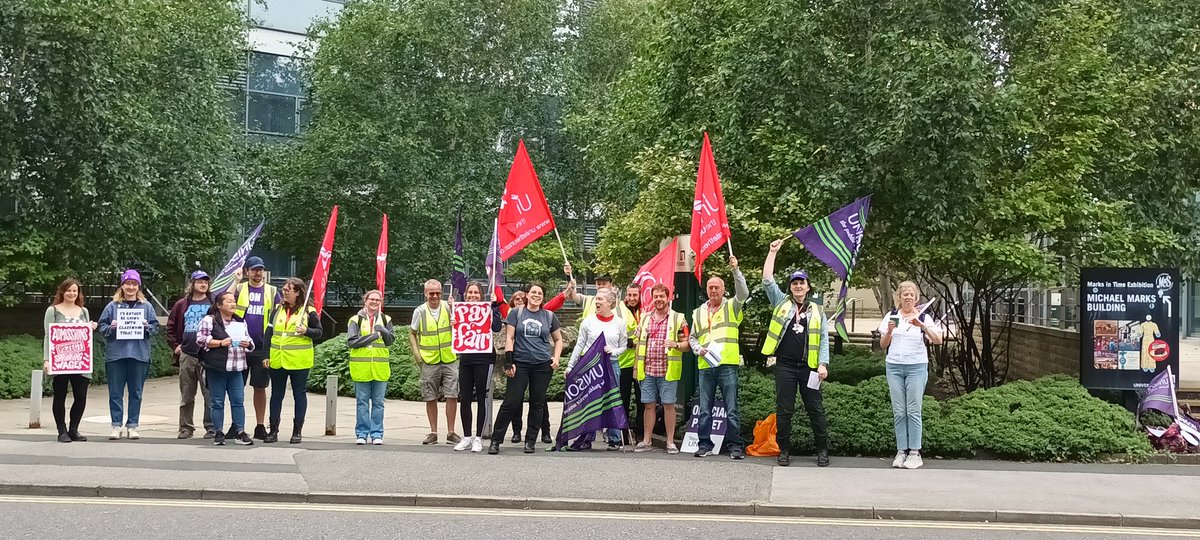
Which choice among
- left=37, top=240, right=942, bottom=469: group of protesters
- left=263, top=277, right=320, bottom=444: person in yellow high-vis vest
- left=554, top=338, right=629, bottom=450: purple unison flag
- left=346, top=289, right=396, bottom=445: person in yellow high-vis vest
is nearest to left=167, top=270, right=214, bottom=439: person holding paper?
left=37, top=240, right=942, bottom=469: group of protesters

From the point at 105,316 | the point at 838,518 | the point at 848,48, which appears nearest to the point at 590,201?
the point at 848,48

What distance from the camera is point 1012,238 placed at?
1388cm

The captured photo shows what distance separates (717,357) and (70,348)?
6.47 m

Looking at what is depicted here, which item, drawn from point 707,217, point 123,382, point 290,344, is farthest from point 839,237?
point 123,382

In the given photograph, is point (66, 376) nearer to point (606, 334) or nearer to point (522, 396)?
point (522, 396)

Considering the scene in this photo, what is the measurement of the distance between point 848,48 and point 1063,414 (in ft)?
18.6

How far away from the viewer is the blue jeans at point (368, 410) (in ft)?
41.1

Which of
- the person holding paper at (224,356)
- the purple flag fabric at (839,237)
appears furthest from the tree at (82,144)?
the purple flag fabric at (839,237)

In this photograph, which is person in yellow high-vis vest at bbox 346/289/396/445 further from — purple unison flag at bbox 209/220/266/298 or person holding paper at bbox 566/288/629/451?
person holding paper at bbox 566/288/629/451

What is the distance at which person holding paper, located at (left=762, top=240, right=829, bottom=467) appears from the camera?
10977 mm

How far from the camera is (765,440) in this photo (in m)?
11.7

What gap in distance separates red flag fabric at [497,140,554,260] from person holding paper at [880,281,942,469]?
144 inches

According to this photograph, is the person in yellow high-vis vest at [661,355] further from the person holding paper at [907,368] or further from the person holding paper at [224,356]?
the person holding paper at [224,356]

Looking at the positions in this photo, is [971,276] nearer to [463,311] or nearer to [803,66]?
[803,66]
